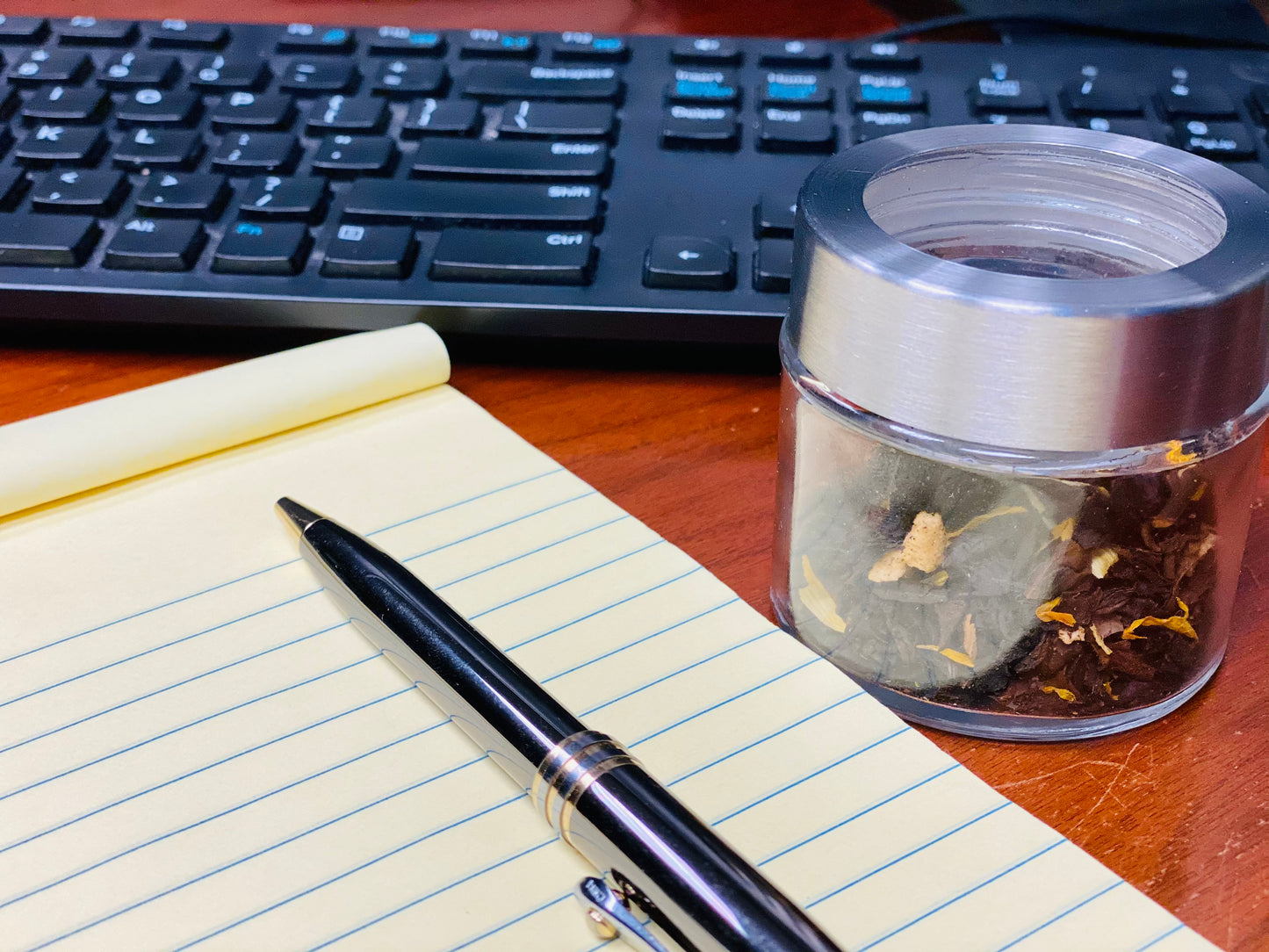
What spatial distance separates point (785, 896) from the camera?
194 millimetres

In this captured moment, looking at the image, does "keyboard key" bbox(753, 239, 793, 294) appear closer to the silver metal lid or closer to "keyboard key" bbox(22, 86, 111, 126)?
the silver metal lid

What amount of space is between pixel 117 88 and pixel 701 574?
12.9 inches

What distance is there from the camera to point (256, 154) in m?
0.42

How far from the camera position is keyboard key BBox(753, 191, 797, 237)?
0.38 metres

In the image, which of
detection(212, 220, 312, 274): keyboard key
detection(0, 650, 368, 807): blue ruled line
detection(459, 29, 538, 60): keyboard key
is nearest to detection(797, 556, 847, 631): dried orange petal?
detection(0, 650, 368, 807): blue ruled line

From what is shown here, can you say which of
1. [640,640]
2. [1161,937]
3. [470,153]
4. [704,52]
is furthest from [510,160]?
[1161,937]

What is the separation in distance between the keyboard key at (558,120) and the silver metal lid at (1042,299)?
0.64ft

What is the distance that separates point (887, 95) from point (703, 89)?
71 mm

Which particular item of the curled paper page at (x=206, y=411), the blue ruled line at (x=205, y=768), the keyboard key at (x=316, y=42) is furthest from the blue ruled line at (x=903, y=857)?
the keyboard key at (x=316, y=42)

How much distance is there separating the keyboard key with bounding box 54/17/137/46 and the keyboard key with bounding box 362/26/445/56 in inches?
3.8

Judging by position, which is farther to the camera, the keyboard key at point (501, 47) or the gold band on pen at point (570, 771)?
the keyboard key at point (501, 47)

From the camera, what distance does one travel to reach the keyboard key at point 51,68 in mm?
460

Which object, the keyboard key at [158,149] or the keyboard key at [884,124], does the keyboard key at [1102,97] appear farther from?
the keyboard key at [158,149]

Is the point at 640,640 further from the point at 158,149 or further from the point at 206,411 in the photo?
the point at 158,149
